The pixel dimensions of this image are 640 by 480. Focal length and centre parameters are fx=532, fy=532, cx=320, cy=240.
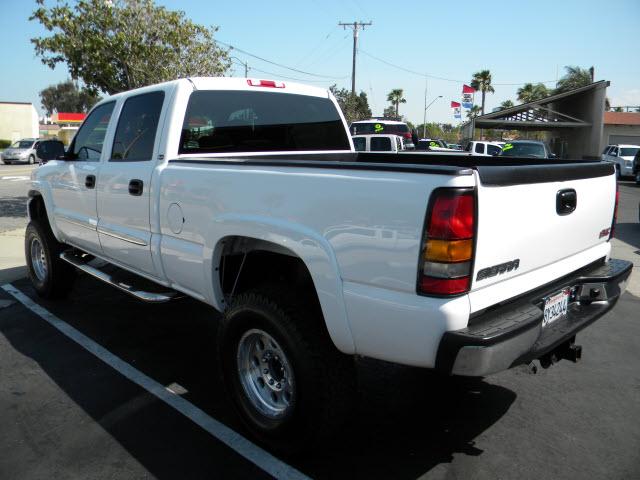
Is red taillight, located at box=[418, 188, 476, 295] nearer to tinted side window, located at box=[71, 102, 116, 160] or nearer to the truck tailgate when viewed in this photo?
the truck tailgate

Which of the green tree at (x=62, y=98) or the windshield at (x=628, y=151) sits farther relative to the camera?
the green tree at (x=62, y=98)

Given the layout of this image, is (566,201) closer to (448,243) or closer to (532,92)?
(448,243)

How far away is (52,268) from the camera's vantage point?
540 cm

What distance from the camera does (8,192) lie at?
16578 mm

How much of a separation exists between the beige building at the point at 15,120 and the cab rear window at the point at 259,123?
59299mm

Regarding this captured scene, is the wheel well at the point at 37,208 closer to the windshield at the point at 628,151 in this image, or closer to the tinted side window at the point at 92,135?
the tinted side window at the point at 92,135

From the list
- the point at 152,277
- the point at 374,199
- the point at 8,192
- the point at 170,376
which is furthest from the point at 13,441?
the point at 8,192

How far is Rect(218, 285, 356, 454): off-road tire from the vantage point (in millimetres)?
2631

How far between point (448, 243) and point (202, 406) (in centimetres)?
210

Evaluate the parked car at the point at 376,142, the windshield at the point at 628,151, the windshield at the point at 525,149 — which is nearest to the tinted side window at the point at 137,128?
the parked car at the point at 376,142

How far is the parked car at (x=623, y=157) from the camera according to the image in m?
26.2

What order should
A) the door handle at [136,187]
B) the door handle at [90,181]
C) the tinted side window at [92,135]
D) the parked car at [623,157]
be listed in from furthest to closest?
the parked car at [623,157], the tinted side window at [92,135], the door handle at [90,181], the door handle at [136,187]

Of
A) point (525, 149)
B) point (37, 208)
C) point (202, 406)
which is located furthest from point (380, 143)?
point (202, 406)

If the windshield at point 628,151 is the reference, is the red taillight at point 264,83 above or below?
above
